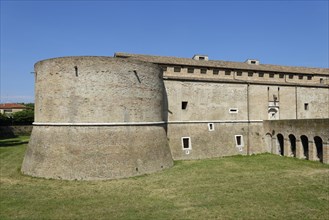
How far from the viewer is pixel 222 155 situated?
2486cm

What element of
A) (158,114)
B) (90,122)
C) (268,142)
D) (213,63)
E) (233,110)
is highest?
→ (213,63)

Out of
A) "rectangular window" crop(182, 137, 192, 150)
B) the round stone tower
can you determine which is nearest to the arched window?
"rectangular window" crop(182, 137, 192, 150)

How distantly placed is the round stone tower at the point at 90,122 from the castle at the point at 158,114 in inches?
2.5

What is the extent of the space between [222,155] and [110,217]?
632 inches

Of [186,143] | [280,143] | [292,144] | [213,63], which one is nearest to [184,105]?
[186,143]

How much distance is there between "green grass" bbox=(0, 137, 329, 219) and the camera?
36.3ft

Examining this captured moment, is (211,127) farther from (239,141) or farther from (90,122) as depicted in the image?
(90,122)

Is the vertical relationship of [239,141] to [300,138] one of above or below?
below

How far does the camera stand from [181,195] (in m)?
13.5

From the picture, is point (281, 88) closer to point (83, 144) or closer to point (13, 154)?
point (83, 144)

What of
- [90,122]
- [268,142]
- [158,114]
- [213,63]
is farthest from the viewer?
[213,63]

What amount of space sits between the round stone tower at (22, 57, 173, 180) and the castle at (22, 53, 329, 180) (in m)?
0.06

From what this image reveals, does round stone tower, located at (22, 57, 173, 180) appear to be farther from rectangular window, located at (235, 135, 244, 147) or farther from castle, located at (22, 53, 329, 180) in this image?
rectangular window, located at (235, 135, 244, 147)

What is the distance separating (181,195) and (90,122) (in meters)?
7.72
